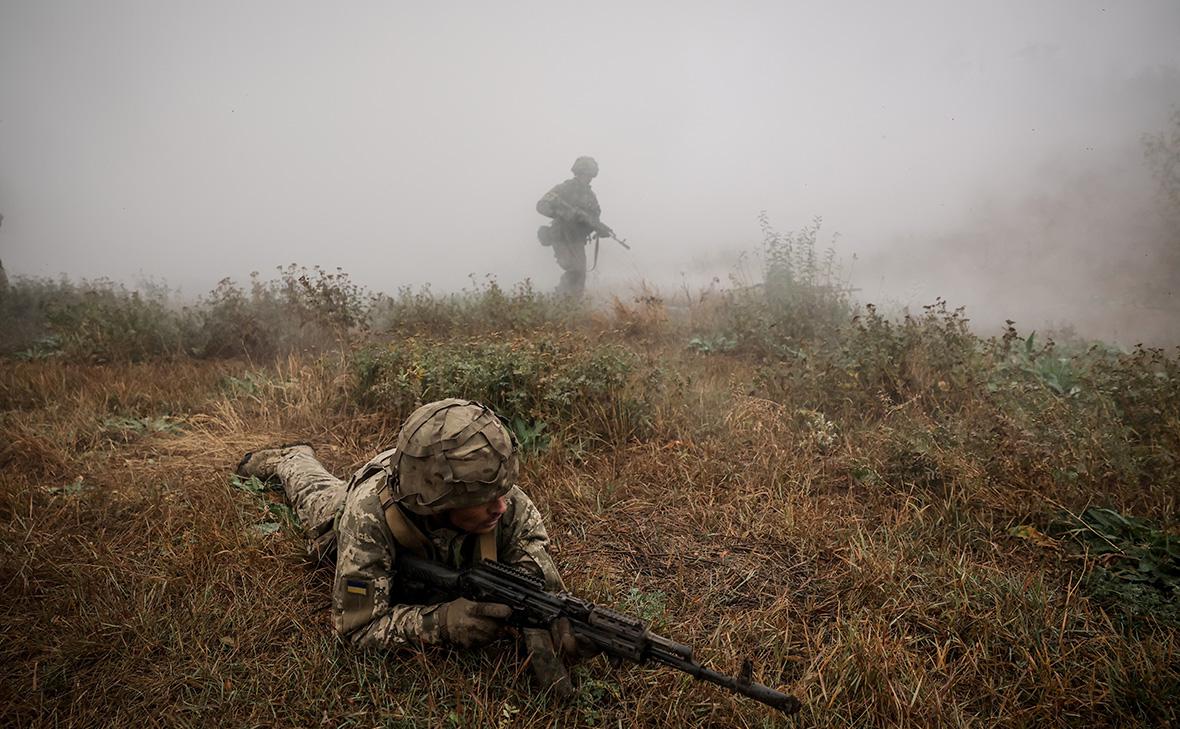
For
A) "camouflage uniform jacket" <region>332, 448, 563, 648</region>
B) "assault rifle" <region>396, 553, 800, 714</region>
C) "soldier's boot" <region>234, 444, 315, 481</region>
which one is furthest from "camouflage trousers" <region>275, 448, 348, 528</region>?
"assault rifle" <region>396, 553, 800, 714</region>

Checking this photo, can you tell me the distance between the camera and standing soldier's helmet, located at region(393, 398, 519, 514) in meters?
2.07

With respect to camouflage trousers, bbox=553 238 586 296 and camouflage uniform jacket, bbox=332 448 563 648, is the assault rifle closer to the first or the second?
camouflage uniform jacket, bbox=332 448 563 648

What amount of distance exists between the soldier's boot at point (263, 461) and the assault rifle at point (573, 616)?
5.67 ft

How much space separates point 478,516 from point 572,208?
38.2 feet

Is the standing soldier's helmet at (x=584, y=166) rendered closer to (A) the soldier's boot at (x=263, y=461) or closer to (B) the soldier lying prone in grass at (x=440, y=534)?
(A) the soldier's boot at (x=263, y=461)

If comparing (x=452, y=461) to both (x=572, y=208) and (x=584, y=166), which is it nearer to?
(x=572, y=208)

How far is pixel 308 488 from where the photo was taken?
3109 millimetres

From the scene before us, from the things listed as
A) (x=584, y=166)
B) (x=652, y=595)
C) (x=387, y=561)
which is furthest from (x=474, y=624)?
(x=584, y=166)

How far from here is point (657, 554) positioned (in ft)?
9.48

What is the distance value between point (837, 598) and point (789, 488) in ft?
3.00

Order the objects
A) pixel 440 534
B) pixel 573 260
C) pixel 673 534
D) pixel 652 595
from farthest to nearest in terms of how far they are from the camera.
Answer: pixel 573 260, pixel 673 534, pixel 652 595, pixel 440 534

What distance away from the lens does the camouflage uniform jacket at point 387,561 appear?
85.1 inches

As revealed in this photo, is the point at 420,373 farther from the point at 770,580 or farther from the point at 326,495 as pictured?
the point at 770,580

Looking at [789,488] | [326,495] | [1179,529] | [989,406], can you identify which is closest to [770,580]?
[789,488]
